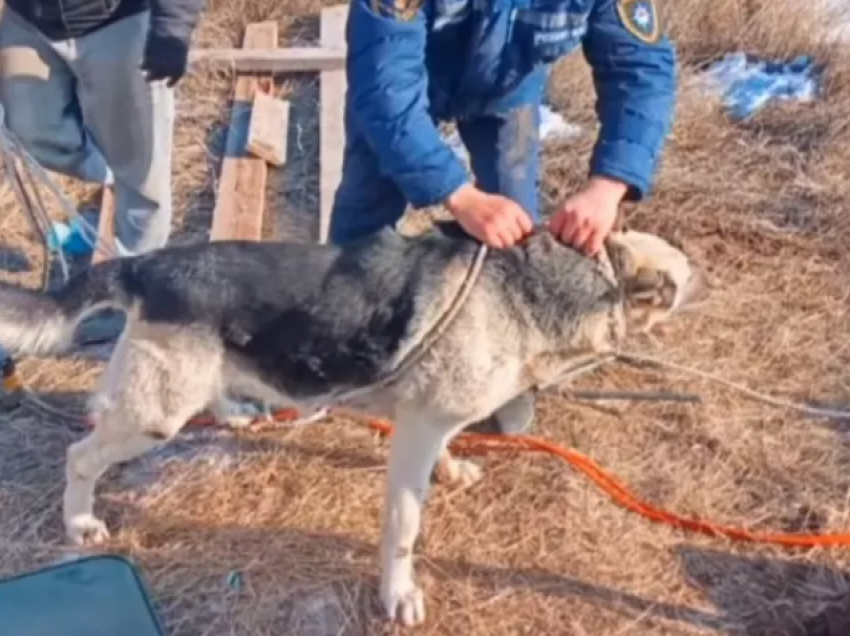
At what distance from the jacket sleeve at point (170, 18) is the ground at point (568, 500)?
45.9 inches

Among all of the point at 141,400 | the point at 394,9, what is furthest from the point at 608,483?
the point at 394,9

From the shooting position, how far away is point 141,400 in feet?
10.8

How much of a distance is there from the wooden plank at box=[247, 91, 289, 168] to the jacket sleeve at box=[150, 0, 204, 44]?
1.70 meters

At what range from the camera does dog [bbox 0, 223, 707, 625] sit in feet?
10.4

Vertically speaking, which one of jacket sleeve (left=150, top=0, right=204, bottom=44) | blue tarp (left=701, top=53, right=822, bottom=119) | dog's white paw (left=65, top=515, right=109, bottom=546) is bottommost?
dog's white paw (left=65, top=515, right=109, bottom=546)

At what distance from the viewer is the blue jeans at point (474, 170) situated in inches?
151

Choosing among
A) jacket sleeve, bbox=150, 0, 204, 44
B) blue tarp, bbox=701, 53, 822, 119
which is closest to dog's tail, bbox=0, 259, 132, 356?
jacket sleeve, bbox=150, 0, 204, 44

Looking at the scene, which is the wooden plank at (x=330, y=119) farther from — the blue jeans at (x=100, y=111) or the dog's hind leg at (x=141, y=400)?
the dog's hind leg at (x=141, y=400)

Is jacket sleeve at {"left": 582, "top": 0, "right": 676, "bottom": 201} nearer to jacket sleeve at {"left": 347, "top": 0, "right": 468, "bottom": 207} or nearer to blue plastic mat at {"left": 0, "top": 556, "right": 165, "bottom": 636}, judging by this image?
jacket sleeve at {"left": 347, "top": 0, "right": 468, "bottom": 207}

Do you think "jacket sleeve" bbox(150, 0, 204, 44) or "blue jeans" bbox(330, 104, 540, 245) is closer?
"blue jeans" bbox(330, 104, 540, 245)

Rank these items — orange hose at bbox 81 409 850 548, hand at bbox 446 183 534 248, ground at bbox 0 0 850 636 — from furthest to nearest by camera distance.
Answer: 1. orange hose at bbox 81 409 850 548
2. ground at bbox 0 0 850 636
3. hand at bbox 446 183 534 248

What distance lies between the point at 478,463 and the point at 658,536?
608 millimetres

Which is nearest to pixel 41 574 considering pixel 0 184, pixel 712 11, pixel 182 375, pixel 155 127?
pixel 182 375

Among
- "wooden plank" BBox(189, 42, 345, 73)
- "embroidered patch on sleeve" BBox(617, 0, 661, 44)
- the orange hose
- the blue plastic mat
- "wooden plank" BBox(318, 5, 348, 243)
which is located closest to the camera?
the blue plastic mat
